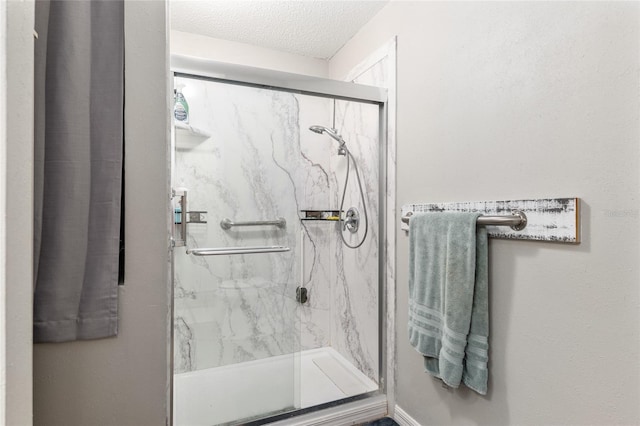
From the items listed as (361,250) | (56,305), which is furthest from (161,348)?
(361,250)

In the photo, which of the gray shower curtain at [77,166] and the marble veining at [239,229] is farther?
the marble veining at [239,229]

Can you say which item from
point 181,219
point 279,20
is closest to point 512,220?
point 181,219

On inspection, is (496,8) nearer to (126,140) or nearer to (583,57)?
(583,57)

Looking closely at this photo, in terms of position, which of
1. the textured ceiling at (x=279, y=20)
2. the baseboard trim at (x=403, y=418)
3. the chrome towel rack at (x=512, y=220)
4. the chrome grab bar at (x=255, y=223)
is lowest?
the baseboard trim at (x=403, y=418)

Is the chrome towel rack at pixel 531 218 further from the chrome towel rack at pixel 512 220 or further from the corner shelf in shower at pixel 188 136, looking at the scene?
the corner shelf in shower at pixel 188 136

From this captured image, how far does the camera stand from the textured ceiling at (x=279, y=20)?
1801mm

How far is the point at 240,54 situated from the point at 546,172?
6.59ft

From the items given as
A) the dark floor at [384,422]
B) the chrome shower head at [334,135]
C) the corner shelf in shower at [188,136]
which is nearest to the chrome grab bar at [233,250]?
the corner shelf in shower at [188,136]

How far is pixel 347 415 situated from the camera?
1605 millimetres

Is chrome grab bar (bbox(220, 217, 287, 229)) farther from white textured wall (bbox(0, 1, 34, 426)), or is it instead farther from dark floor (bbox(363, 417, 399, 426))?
dark floor (bbox(363, 417, 399, 426))

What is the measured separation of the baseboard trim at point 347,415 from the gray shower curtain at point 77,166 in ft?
3.39

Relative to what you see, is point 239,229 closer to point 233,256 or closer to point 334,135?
point 233,256

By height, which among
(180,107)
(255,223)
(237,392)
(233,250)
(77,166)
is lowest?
(237,392)

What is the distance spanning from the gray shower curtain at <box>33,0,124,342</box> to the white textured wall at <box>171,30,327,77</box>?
1.26 m
